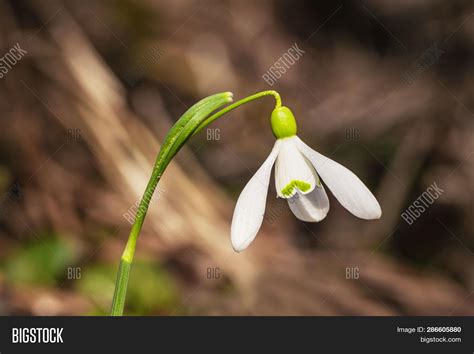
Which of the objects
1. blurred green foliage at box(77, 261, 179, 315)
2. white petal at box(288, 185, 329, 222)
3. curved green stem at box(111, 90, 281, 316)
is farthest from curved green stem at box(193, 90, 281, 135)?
blurred green foliage at box(77, 261, 179, 315)

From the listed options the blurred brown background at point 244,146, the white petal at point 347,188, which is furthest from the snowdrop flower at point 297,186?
the blurred brown background at point 244,146

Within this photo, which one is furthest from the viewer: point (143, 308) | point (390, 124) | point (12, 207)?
point (390, 124)

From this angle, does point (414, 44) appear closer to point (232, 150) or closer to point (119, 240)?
point (232, 150)

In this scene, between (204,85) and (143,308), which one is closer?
(143,308)

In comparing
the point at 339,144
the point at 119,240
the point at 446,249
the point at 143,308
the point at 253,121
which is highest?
the point at 253,121

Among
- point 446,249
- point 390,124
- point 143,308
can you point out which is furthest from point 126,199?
point 446,249

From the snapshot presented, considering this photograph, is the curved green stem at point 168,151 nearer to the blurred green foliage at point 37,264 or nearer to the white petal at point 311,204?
the white petal at point 311,204
